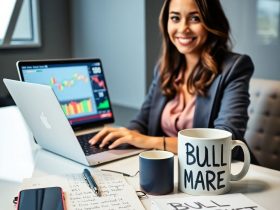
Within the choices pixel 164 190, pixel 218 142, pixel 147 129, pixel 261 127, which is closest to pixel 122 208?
pixel 164 190

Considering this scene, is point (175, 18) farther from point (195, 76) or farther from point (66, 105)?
point (66, 105)

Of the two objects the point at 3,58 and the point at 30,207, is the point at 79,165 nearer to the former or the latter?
the point at 30,207

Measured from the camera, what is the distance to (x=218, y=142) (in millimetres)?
771

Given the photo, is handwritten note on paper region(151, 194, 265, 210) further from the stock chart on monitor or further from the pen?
the stock chart on monitor

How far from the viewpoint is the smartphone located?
28.5 inches

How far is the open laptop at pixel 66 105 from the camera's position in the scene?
0.94 meters

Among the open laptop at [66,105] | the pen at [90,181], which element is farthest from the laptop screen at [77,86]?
the pen at [90,181]

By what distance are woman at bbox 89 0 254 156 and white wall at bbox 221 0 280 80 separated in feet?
3.04

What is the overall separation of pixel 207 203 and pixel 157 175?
12 centimetres

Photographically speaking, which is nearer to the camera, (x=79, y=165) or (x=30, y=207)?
(x=30, y=207)

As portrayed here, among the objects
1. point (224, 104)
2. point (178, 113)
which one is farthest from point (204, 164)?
point (178, 113)

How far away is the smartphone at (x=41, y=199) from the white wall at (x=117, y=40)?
2.12 meters

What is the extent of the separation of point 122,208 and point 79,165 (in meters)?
0.31

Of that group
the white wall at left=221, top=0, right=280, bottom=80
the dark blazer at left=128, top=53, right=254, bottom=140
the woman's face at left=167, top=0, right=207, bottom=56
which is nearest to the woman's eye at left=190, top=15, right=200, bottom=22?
the woman's face at left=167, top=0, right=207, bottom=56
